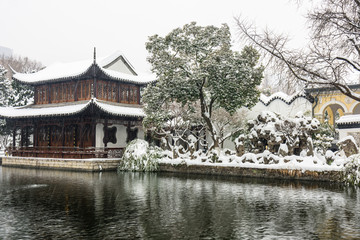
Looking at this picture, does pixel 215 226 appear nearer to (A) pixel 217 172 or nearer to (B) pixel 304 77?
(B) pixel 304 77

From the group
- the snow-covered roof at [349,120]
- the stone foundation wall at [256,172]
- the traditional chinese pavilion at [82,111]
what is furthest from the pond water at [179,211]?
the snow-covered roof at [349,120]

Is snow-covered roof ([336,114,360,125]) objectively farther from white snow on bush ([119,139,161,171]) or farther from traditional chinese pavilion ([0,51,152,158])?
traditional chinese pavilion ([0,51,152,158])

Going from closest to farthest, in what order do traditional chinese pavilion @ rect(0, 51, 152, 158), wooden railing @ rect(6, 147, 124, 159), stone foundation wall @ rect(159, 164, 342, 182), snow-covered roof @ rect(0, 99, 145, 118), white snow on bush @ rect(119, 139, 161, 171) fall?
stone foundation wall @ rect(159, 164, 342, 182), white snow on bush @ rect(119, 139, 161, 171), wooden railing @ rect(6, 147, 124, 159), snow-covered roof @ rect(0, 99, 145, 118), traditional chinese pavilion @ rect(0, 51, 152, 158)

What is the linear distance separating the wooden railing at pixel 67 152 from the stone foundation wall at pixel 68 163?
24.2 inches

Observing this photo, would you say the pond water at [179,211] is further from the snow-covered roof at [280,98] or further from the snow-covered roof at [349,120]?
the snow-covered roof at [280,98]

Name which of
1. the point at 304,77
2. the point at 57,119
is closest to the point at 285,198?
the point at 304,77

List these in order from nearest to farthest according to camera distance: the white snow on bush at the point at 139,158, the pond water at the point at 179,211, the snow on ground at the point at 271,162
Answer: the pond water at the point at 179,211, the snow on ground at the point at 271,162, the white snow on bush at the point at 139,158

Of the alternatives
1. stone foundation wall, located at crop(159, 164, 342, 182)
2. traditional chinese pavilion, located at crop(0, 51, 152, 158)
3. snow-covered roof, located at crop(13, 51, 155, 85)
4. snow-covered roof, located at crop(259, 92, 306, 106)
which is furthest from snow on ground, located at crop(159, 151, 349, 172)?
snow-covered roof, located at crop(13, 51, 155, 85)

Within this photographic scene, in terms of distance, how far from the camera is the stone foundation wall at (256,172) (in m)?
16.1

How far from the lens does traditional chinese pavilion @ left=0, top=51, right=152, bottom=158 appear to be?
81.6 ft

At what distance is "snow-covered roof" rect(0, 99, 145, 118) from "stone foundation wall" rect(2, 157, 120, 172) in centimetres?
307

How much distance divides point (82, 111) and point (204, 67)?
844 centimetres

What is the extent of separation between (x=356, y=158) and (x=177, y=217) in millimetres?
9422

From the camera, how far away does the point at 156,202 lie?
36.2 feet
